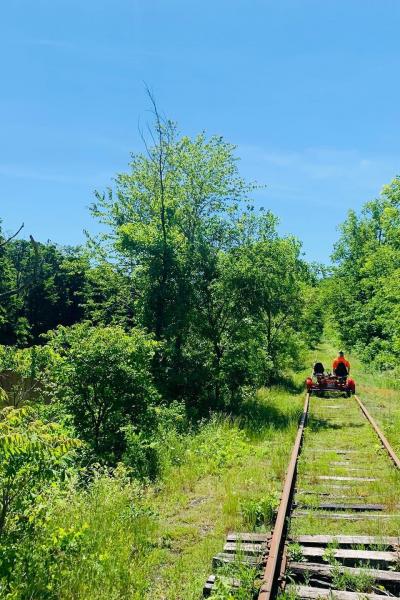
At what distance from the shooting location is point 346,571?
4922mm

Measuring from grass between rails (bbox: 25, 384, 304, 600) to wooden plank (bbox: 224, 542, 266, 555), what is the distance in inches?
5.8

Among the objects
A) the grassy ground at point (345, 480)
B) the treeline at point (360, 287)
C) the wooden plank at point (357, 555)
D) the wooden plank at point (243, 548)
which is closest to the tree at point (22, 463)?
the wooden plank at point (243, 548)

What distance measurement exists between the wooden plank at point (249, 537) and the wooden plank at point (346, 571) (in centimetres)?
58

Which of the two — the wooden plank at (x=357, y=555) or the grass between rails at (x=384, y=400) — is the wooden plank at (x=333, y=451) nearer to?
the grass between rails at (x=384, y=400)

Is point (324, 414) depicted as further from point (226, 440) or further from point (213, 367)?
point (226, 440)

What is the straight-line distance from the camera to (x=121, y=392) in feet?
36.8

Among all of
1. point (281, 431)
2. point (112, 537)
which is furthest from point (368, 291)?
point (112, 537)

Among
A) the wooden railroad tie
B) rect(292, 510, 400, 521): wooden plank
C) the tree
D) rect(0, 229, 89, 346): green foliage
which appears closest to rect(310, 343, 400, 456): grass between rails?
rect(292, 510, 400, 521): wooden plank

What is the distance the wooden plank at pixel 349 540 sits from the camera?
5.58 metres

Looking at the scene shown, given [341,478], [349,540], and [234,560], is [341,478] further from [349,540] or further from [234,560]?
[234,560]

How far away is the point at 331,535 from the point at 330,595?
1.46m

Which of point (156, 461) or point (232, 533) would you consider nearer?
point (232, 533)

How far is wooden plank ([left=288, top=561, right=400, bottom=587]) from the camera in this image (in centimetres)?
478

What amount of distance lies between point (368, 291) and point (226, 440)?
3970cm
